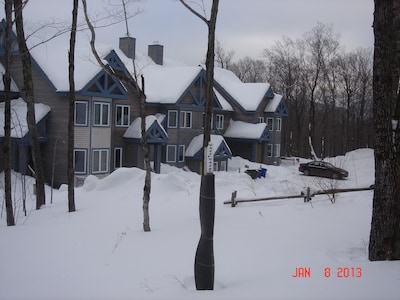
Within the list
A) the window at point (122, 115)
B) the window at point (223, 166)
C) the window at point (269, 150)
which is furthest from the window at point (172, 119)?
the window at point (269, 150)

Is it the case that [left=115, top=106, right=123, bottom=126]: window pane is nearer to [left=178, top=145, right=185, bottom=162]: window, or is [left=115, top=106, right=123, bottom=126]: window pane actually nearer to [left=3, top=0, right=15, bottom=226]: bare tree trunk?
[left=178, top=145, right=185, bottom=162]: window

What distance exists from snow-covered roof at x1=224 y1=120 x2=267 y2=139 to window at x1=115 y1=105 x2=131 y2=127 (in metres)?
12.7

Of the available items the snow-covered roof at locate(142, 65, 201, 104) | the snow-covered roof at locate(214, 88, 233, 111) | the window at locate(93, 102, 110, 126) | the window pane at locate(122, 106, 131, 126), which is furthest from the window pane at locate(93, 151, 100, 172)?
the snow-covered roof at locate(214, 88, 233, 111)

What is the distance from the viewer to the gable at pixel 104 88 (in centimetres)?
2238

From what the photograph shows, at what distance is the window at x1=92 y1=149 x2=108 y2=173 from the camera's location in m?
23.5

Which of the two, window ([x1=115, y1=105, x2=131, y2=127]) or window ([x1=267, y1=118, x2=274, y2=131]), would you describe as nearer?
window ([x1=115, y1=105, x2=131, y2=127])

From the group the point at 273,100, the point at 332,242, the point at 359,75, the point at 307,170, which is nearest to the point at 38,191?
the point at 332,242

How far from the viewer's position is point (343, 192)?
14.5m

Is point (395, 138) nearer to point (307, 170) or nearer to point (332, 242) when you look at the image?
point (332, 242)

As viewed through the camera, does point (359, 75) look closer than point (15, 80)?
No

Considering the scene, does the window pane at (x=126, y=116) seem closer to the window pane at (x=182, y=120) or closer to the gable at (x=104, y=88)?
the gable at (x=104, y=88)

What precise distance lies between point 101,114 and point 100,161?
Answer: 2.70 m

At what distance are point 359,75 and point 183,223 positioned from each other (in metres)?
45.0

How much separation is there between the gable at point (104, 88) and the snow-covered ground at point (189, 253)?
9670mm
